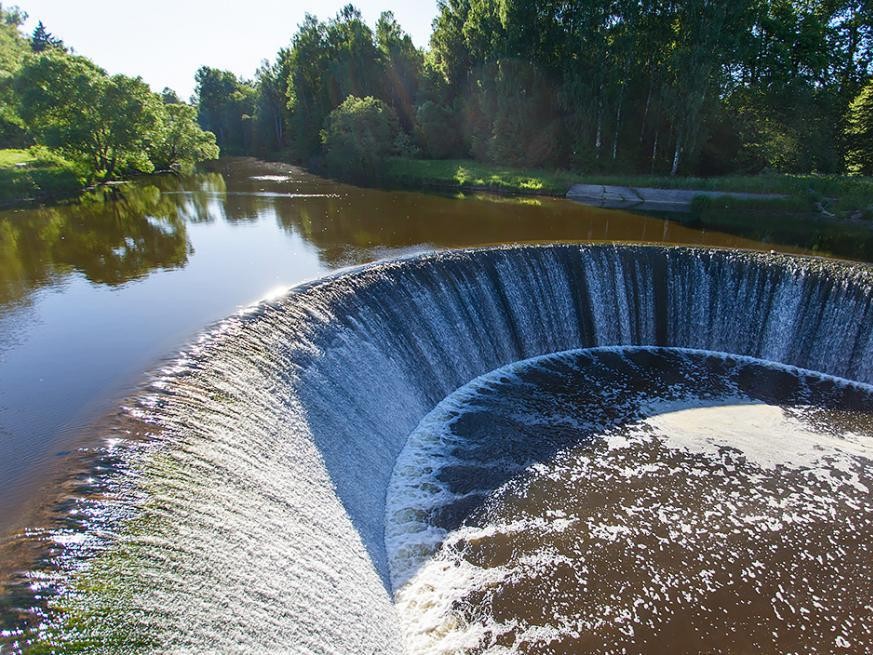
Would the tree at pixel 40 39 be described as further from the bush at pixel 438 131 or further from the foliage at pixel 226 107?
the bush at pixel 438 131

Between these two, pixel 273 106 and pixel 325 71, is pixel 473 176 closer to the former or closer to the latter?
pixel 325 71

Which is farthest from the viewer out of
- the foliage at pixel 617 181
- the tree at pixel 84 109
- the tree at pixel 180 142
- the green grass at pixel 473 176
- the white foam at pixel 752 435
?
the tree at pixel 180 142

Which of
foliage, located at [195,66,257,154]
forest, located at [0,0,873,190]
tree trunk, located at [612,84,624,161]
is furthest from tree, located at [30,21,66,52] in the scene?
tree trunk, located at [612,84,624,161]

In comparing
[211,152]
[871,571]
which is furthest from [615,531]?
[211,152]

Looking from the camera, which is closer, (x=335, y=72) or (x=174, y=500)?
(x=174, y=500)

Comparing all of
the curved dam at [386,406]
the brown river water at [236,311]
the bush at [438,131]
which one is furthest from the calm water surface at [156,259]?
the bush at [438,131]

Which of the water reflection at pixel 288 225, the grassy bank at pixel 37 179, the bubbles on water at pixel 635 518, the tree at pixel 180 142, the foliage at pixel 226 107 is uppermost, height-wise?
the foliage at pixel 226 107

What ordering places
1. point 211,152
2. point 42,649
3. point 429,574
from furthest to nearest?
1. point 211,152
2. point 429,574
3. point 42,649

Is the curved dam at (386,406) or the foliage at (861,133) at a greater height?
the foliage at (861,133)

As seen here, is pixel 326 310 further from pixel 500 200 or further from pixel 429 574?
pixel 500 200
